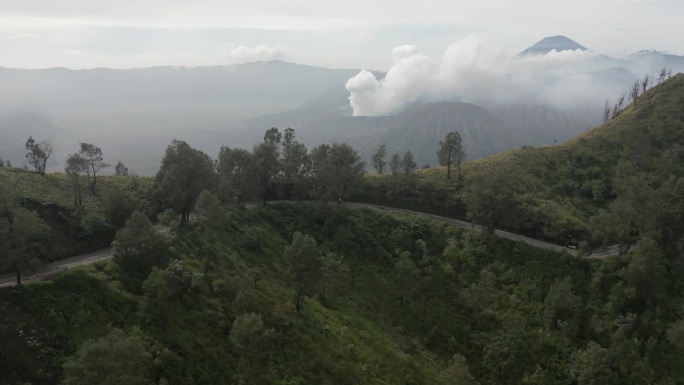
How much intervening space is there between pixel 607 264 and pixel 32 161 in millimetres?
109003

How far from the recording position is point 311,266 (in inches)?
1893

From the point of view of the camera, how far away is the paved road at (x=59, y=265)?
140ft

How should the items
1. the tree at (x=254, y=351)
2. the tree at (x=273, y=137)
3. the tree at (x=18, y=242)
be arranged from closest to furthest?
the tree at (x=254, y=351) < the tree at (x=18, y=242) < the tree at (x=273, y=137)

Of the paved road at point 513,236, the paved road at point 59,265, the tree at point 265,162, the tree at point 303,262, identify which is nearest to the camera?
the paved road at point 59,265

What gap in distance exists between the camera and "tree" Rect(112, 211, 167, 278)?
44.3 metres

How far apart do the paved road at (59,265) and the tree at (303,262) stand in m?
25.0

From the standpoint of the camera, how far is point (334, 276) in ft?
196

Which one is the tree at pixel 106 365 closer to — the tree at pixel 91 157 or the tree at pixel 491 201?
the tree at pixel 91 157

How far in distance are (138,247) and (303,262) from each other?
18433mm

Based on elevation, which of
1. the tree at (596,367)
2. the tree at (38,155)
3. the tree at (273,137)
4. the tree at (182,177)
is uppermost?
the tree at (273,137)

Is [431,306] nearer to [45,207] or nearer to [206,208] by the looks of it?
[206,208]

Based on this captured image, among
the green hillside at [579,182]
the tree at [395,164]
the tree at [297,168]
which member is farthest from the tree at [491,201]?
the tree at [297,168]

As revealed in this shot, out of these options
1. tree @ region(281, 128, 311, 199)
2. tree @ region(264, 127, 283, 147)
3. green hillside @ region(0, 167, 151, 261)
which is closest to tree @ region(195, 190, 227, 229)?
green hillside @ region(0, 167, 151, 261)

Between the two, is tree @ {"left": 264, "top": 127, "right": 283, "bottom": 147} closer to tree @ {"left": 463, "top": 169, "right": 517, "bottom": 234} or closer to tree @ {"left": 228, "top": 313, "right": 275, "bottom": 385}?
tree @ {"left": 463, "top": 169, "right": 517, "bottom": 234}
